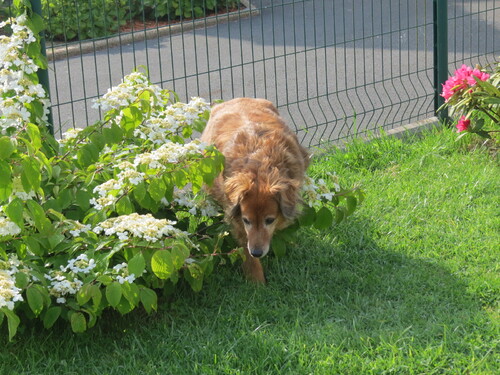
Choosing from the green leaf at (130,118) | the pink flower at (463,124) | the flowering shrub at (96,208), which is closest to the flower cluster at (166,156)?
the flowering shrub at (96,208)

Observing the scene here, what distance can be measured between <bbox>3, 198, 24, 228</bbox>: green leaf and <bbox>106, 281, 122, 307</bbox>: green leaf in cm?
52

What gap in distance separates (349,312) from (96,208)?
157 centimetres

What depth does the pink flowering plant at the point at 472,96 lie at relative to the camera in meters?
6.80

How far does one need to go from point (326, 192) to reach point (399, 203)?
4.47 ft

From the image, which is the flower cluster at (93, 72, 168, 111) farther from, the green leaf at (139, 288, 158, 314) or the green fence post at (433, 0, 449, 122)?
the green fence post at (433, 0, 449, 122)

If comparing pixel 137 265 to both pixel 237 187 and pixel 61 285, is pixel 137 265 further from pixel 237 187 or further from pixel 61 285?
pixel 237 187

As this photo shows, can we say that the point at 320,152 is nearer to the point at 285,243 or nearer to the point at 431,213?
the point at 431,213

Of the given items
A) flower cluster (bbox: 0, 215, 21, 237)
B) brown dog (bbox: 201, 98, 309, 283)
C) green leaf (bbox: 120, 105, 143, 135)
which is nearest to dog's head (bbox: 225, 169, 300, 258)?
brown dog (bbox: 201, 98, 309, 283)

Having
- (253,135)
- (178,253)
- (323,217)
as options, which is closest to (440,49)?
(253,135)

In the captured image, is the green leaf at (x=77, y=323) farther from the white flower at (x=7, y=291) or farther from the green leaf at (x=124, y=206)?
the green leaf at (x=124, y=206)

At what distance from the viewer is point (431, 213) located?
19.9ft

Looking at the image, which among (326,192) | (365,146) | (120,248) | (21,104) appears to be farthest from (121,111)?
(365,146)

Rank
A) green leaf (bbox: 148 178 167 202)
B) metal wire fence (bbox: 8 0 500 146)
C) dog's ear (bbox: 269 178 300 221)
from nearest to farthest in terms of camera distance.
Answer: green leaf (bbox: 148 178 167 202) < dog's ear (bbox: 269 178 300 221) < metal wire fence (bbox: 8 0 500 146)

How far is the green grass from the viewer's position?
13.8 ft
